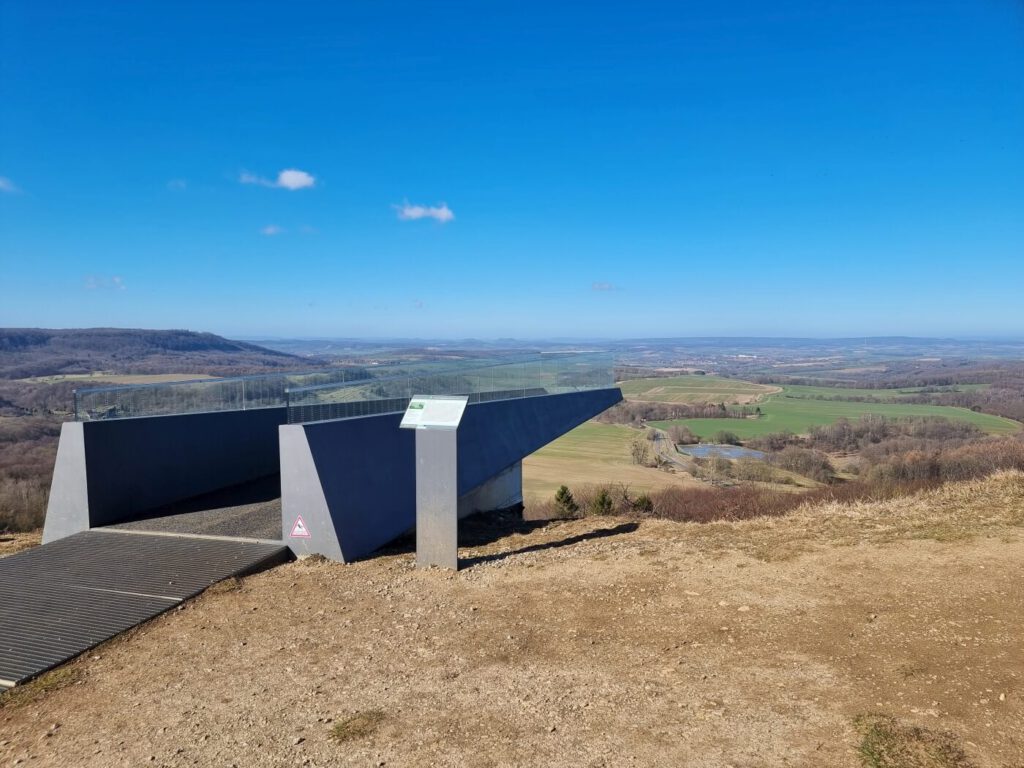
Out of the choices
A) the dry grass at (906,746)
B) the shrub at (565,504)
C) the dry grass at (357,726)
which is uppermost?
the dry grass at (906,746)

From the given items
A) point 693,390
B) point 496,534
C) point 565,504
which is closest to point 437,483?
point 496,534

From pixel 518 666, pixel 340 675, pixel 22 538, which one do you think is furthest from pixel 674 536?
pixel 22 538

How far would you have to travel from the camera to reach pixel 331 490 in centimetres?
866

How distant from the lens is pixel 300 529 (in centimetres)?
864

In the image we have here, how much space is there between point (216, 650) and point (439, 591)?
2479 millimetres

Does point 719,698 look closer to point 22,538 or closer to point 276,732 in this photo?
point 276,732

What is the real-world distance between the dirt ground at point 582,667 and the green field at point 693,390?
59617 mm

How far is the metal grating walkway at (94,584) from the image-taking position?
5.89 meters

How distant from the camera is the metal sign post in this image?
8219 millimetres

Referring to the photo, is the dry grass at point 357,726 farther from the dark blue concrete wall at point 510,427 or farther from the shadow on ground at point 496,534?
the dark blue concrete wall at point 510,427

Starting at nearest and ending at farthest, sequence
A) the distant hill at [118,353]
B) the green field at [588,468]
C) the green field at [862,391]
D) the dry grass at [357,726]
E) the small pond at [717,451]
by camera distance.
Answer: the dry grass at [357,726] < the green field at [588,468] < the small pond at [717,451] < the distant hill at [118,353] < the green field at [862,391]

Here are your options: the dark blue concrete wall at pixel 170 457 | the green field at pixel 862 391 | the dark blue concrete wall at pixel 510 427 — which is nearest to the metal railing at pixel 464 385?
the dark blue concrete wall at pixel 510 427

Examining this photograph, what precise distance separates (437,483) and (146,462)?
5.65 metres

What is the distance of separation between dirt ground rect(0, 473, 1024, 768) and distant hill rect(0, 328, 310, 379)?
39.0m
